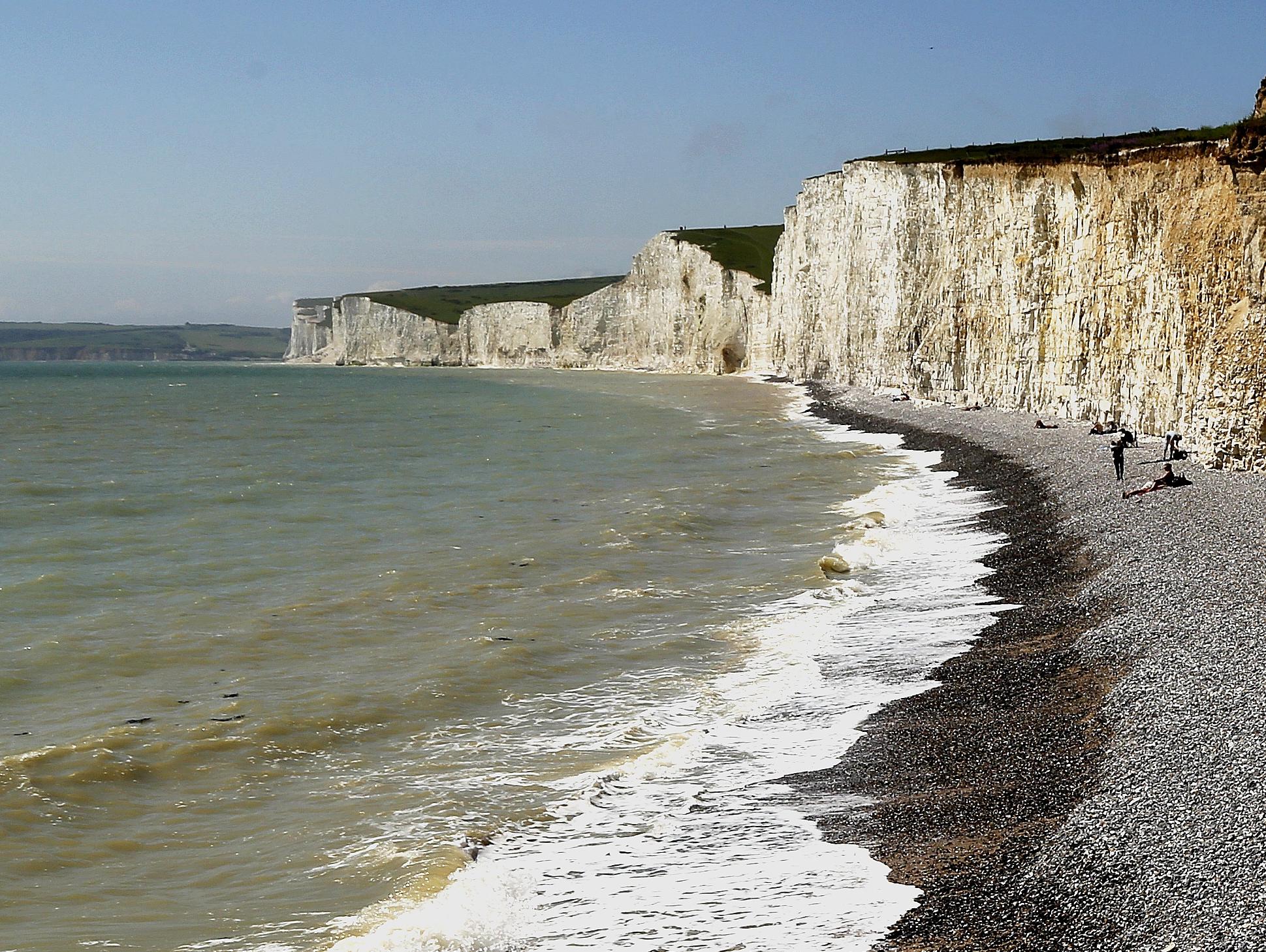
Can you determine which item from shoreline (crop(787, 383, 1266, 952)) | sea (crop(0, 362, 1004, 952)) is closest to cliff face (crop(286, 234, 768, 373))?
sea (crop(0, 362, 1004, 952))

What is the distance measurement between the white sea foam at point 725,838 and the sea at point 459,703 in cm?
3

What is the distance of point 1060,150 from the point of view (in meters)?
41.2

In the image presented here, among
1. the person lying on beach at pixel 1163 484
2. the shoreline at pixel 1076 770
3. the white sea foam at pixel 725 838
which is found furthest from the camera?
the person lying on beach at pixel 1163 484

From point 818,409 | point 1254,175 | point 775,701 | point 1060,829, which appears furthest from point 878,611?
point 818,409

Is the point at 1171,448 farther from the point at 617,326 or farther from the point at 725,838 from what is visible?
the point at 617,326

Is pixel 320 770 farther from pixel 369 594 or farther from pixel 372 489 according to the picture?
pixel 372 489

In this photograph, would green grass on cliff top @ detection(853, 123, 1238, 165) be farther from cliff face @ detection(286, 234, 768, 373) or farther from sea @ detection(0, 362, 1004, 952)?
cliff face @ detection(286, 234, 768, 373)

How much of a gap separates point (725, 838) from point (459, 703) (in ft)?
15.1

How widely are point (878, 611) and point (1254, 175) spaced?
39.3ft

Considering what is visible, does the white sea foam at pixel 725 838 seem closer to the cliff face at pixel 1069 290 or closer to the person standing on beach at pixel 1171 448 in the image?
the person standing on beach at pixel 1171 448

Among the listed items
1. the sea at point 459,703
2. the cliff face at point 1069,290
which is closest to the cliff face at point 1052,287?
the cliff face at point 1069,290

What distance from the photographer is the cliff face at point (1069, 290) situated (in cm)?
2062

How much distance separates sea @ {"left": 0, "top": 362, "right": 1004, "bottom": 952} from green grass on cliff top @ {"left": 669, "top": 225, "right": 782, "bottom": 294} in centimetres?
7546

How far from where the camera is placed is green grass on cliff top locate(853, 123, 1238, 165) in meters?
30.5
